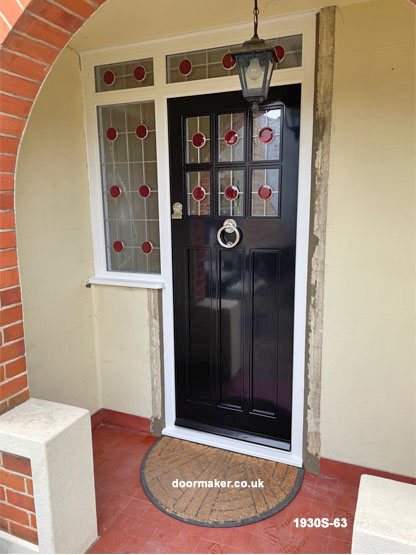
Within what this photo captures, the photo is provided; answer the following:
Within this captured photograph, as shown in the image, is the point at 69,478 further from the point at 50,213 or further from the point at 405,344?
the point at 405,344

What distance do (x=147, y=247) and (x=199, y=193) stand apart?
0.58m

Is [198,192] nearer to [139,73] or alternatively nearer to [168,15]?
[139,73]

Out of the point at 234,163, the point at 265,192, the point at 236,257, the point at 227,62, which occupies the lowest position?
the point at 236,257

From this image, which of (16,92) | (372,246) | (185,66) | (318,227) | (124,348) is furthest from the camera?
(124,348)

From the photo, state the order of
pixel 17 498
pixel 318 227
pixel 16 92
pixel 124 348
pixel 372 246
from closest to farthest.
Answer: pixel 16 92, pixel 17 498, pixel 372 246, pixel 318 227, pixel 124 348

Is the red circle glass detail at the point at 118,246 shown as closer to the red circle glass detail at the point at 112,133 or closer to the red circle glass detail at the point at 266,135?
the red circle glass detail at the point at 112,133

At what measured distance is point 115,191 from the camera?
3115mm

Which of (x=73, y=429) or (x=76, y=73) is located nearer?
(x=73, y=429)

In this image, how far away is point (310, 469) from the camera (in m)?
2.77

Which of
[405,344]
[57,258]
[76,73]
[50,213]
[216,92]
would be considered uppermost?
[76,73]

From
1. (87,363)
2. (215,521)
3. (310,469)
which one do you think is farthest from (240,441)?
(87,363)

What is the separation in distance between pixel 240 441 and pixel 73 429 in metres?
1.51

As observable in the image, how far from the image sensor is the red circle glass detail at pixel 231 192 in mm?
2777

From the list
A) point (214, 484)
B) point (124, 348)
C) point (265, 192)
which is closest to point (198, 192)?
point (265, 192)
